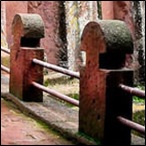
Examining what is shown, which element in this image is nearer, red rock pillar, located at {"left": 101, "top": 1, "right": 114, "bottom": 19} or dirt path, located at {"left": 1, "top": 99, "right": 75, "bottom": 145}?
dirt path, located at {"left": 1, "top": 99, "right": 75, "bottom": 145}

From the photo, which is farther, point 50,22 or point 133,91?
point 50,22

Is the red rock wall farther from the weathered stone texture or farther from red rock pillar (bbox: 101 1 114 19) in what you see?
red rock pillar (bbox: 101 1 114 19)

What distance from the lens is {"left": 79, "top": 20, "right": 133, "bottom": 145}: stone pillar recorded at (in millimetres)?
4629

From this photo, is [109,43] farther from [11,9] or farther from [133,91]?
[11,9]

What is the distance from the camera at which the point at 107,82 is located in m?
4.63

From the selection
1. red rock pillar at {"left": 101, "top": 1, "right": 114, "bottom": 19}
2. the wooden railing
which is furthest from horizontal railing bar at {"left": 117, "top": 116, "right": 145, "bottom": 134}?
red rock pillar at {"left": 101, "top": 1, "right": 114, "bottom": 19}

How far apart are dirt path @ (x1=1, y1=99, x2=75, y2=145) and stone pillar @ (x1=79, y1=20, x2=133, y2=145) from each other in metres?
0.36

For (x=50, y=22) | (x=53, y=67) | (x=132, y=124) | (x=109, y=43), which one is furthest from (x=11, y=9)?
(x=132, y=124)

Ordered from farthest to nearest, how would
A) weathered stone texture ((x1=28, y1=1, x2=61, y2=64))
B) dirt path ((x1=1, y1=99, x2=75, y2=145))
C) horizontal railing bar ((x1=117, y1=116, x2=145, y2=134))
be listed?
weathered stone texture ((x1=28, y1=1, x2=61, y2=64))
dirt path ((x1=1, y1=99, x2=75, y2=145))
horizontal railing bar ((x1=117, y1=116, x2=145, y2=134))

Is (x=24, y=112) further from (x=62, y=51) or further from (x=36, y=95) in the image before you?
(x=62, y=51)

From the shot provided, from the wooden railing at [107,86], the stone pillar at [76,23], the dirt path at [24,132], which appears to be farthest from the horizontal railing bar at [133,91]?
the stone pillar at [76,23]

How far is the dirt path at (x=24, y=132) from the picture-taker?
15.7ft

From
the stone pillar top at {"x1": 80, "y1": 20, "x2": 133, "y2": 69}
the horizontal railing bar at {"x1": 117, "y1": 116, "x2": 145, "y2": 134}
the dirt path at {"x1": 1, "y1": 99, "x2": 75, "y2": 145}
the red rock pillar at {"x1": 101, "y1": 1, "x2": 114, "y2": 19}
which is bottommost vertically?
the dirt path at {"x1": 1, "y1": 99, "x2": 75, "y2": 145}

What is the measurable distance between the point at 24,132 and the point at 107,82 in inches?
41.8
